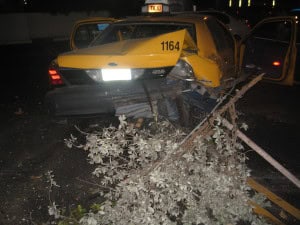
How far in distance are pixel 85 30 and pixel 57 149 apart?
2.44 meters

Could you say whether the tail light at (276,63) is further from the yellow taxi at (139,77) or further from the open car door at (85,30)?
the open car door at (85,30)

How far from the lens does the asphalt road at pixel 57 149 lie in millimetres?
3574

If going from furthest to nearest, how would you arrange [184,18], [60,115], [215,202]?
[184,18] < [60,115] < [215,202]

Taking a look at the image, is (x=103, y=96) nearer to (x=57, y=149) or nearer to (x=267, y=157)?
(x=57, y=149)

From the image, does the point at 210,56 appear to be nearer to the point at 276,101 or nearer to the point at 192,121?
the point at 192,121

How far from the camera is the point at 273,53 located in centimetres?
616

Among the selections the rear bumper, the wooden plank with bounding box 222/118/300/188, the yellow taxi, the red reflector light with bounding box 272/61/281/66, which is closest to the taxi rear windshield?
the yellow taxi

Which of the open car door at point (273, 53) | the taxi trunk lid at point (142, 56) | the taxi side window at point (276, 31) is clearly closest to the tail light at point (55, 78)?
the taxi trunk lid at point (142, 56)

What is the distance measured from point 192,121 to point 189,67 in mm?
615

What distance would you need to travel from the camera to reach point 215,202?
9.84 feet

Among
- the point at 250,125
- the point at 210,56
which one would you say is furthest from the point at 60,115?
the point at 250,125

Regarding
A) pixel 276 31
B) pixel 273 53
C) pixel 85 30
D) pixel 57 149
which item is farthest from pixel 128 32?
pixel 276 31

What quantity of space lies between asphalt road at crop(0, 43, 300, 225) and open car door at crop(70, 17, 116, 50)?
143cm

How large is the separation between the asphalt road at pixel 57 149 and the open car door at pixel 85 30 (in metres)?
1.43
